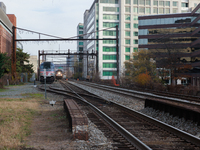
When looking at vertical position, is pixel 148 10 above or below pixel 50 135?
above

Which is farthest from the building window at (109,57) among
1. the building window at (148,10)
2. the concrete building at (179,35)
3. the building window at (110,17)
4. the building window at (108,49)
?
the building window at (148,10)

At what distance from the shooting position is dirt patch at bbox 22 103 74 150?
6.38 metres

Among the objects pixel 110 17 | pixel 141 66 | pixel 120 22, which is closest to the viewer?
pixel 141 66

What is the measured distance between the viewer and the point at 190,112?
28.9 ft

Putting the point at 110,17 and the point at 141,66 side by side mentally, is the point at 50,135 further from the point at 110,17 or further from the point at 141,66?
the point at 110,17

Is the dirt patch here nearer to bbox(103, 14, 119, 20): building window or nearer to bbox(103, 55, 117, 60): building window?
bbox(103, 55, 117, 60): building window

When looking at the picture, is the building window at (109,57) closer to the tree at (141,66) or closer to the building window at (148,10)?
the building window at (148,10)

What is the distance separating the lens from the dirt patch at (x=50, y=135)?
6.38 metres

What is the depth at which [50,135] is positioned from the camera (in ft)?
A: 24.9

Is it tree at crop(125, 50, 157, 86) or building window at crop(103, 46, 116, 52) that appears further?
building window at crop(103, 46, 116, 52)

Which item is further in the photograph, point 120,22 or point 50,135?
point 120,22

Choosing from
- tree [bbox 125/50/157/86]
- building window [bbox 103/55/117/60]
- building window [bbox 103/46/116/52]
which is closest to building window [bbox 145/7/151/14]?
building window [bbox 103/46/116/52]

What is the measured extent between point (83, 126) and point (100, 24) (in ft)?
284

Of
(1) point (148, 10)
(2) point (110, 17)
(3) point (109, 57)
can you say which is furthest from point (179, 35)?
(2) point (110, 17)
